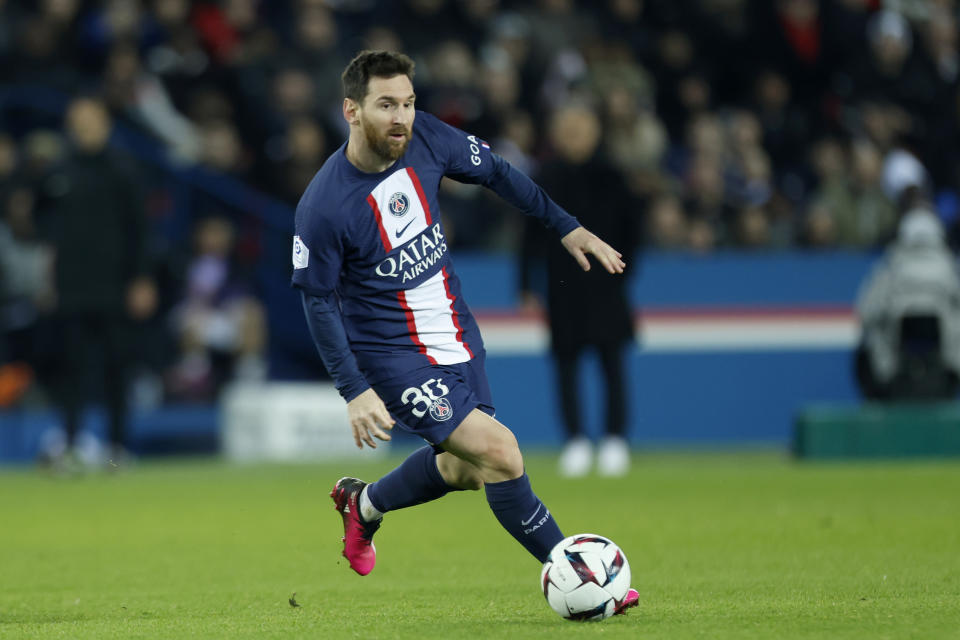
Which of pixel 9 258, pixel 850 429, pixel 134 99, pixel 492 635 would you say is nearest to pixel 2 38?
pixel 134 99

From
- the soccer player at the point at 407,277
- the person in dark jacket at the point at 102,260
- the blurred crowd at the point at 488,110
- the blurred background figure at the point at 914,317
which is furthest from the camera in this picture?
the blurred crowd at the point at 488,110

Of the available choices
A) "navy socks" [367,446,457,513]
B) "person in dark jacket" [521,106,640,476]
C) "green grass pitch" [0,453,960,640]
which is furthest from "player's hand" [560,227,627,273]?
"person in dark jacket" [521,106,640,476]

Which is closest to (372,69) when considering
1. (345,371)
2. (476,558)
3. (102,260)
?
(345,371)

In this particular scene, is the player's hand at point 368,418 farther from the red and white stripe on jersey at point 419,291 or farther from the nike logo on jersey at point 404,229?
the nike logo on jersey at point 404,229

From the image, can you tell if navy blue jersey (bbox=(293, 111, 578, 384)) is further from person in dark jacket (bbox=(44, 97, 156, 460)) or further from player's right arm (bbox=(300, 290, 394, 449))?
person in dark jacket (bbox=(44, 97, 156, 460))

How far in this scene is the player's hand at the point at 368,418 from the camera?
5081mm

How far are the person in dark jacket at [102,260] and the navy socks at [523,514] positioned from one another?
7.48 meters

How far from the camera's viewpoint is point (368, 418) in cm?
512

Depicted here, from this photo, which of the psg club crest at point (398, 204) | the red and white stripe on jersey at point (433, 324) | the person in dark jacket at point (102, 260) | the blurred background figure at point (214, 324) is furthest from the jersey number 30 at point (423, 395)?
the blurred background figure at point (214, 324)

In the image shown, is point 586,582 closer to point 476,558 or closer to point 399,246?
point 399,246

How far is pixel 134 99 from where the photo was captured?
50.2ft

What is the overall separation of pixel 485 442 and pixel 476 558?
190 cm

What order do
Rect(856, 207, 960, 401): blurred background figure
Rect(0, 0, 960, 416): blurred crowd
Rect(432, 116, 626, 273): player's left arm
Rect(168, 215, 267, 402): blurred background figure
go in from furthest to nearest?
Rect(0, 0, 960, 416): blurred crowd
Rect(168, 215, 267, 402): blurred background figure
Rect(856, 207, 960, 401): blurred background figure
Rect(432, 116, 626, 273): player's left arm

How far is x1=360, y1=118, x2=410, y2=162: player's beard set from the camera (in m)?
5.43
